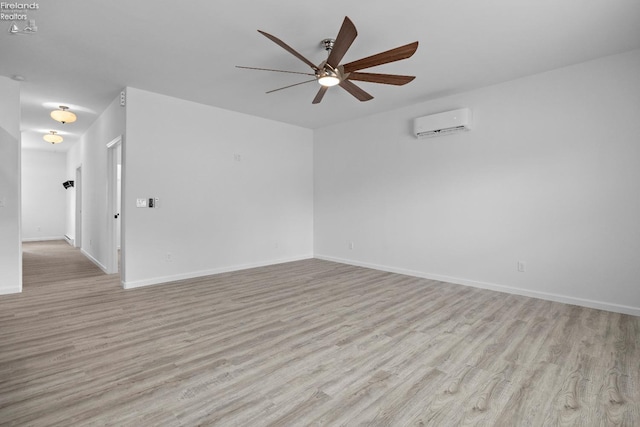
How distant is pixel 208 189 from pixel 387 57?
3.65 m

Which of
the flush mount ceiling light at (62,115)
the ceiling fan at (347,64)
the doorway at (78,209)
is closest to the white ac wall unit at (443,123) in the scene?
the ceiling fan at (347,64)

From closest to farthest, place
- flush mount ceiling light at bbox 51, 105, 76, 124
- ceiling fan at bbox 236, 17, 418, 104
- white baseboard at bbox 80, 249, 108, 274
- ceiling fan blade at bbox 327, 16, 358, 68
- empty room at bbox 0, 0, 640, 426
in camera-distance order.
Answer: empty room at bbox 0, 0, 640, 426 → ceiling fan blade at bbox 327, 16, 358, 68 → ceiling fan at bbox 236, 17, 418, 104 → flush mount ceiling light at bbox 51, 105, 76, 124 → white baseboard at bbox 80, 249, 108, 274

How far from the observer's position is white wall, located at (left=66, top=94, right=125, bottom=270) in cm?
495

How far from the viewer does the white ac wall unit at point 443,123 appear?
433 cm

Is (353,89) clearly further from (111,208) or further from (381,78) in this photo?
(111,208)

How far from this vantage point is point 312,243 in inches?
269

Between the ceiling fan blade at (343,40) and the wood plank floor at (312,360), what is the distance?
7.98 ft

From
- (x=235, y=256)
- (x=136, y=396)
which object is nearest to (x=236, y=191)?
(x=235, y=256)

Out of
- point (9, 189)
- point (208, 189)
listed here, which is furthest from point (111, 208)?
point (208, 189)

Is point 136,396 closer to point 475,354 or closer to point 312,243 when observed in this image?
point 475,354

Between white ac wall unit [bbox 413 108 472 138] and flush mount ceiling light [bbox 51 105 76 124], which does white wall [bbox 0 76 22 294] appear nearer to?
flush mount ceiling light [bbox 51 105 76 124]

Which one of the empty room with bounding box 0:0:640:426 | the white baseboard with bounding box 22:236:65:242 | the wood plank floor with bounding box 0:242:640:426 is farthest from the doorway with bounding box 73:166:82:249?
the wood plank floor with bounding box 0:242:640:426

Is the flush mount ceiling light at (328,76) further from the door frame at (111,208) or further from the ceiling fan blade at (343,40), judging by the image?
the door frame at (111,208)

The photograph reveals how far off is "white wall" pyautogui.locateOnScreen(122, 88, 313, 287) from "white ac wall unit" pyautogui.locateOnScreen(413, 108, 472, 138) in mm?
2659
